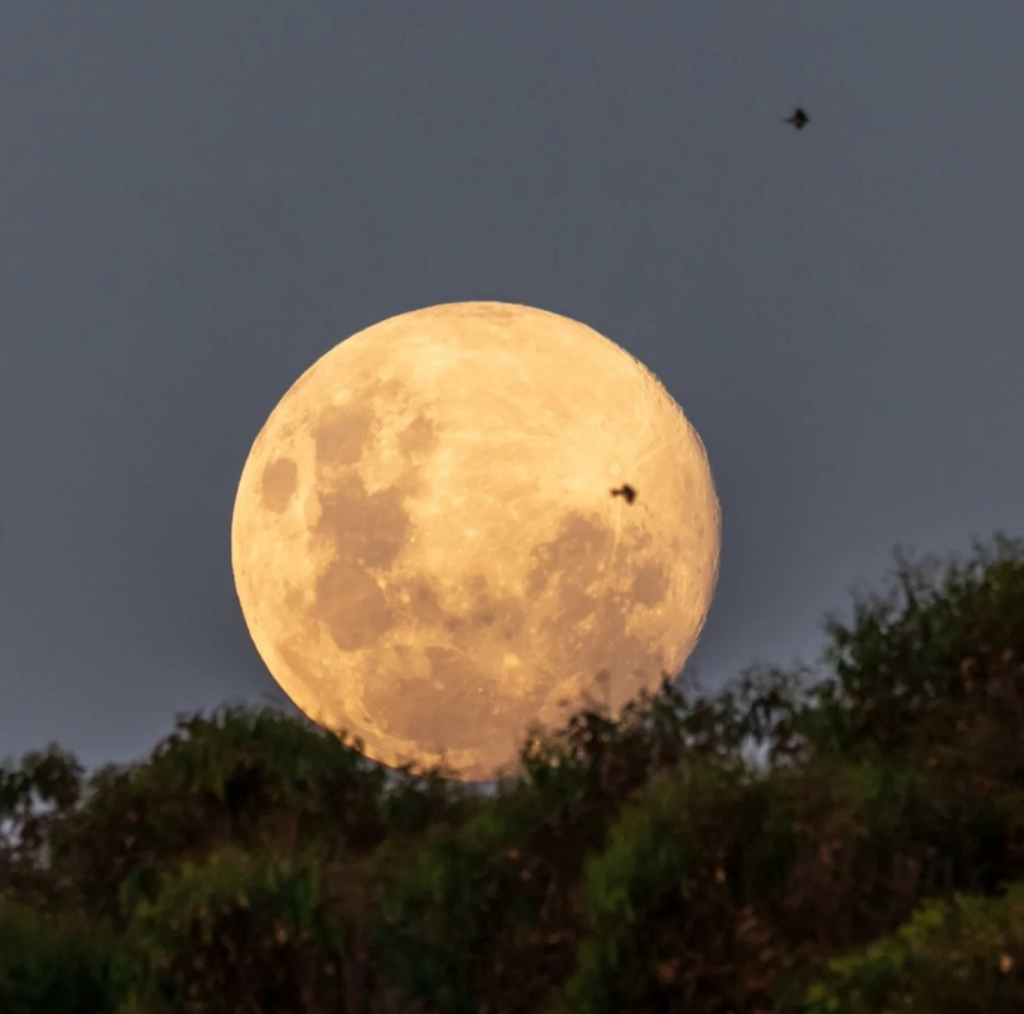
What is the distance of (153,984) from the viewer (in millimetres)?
39812

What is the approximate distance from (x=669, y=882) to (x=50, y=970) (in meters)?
10.9

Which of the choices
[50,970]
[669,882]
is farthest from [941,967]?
[50,970]

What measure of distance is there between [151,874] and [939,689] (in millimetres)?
16085

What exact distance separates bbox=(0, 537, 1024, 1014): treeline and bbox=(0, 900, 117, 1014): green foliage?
0.04 metres

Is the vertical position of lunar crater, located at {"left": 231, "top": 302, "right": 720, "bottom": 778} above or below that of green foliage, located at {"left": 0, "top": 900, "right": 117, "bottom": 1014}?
above

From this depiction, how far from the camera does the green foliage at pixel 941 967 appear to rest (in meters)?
30.7

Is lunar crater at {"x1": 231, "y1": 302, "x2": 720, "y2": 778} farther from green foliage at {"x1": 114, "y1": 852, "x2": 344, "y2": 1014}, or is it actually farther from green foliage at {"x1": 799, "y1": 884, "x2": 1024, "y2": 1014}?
green foliage at {"x1": 799, "y1": 884, "x2": 1024, "y2": 1014}

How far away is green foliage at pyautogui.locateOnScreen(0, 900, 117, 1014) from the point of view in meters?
41.1

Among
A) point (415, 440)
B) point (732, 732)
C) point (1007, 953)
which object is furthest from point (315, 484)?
point (1007, 953)

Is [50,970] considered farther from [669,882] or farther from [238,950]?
[669,882]

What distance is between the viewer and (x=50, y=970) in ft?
136

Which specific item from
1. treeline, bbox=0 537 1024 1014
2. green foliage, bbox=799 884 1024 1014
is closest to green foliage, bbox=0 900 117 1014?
treeline, bbox=0 537 1024 1014

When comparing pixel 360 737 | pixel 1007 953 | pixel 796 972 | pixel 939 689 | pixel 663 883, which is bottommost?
pixel 1007 953

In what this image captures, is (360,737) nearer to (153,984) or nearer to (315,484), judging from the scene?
(315,484)
